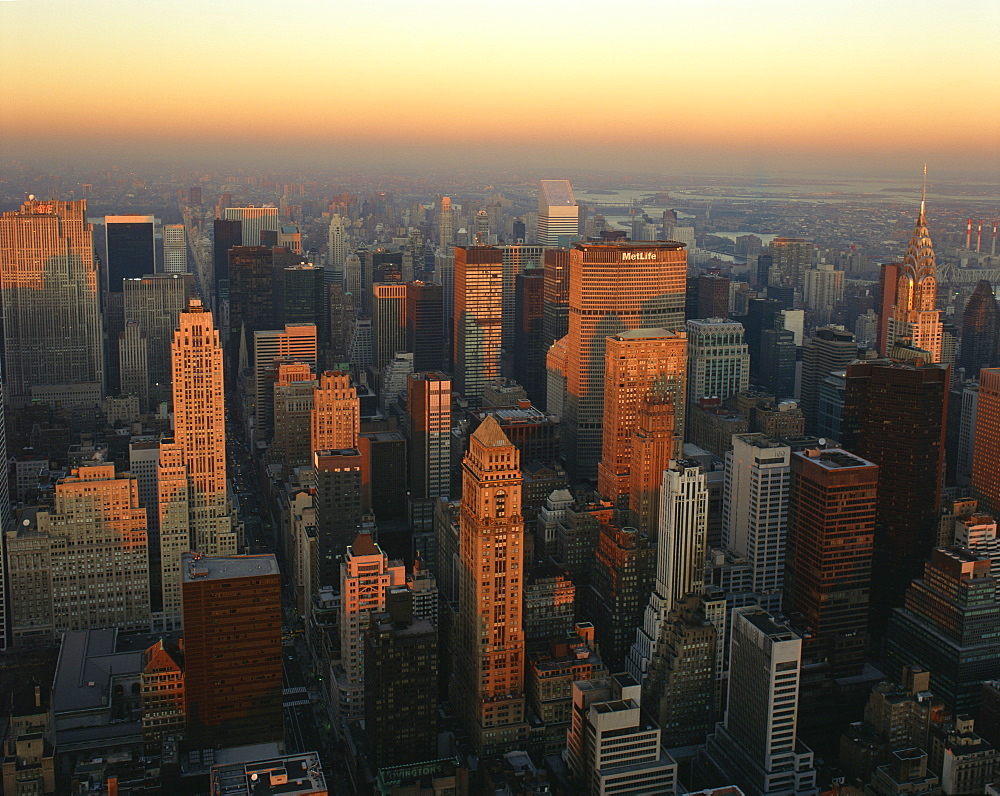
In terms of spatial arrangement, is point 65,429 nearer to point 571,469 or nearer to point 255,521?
point 255,521

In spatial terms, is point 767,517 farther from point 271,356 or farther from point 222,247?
point 222,247

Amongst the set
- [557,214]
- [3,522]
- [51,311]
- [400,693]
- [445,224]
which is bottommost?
[400,693]

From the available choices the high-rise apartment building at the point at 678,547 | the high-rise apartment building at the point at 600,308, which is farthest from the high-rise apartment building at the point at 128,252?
the high-rise apartment building at the point at 678,547

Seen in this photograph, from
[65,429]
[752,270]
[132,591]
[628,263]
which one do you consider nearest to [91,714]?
[132,591]

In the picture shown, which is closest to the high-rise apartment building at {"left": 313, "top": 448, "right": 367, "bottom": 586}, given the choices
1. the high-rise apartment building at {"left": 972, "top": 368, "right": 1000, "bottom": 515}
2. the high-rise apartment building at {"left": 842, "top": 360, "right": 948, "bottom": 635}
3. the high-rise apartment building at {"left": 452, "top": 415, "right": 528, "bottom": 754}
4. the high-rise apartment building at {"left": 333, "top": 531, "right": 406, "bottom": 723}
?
the high-rise apartment building at {"left": 333, "top": 531, "right": 406, "bottom": 723}

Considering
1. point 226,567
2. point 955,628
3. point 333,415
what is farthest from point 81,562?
point 955,628

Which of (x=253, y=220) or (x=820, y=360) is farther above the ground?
(x=253, y=220)

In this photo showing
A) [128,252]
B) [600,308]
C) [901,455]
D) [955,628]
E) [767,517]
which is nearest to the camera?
[955,628]
